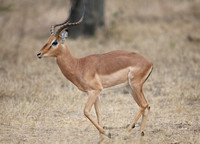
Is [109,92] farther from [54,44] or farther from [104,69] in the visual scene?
[54,44]

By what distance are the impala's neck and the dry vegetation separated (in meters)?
0.89

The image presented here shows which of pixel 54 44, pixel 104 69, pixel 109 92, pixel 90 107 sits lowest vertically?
pixel 109 92

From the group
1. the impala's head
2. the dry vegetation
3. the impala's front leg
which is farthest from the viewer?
the dry vegetation

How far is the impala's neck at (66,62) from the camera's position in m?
5.68

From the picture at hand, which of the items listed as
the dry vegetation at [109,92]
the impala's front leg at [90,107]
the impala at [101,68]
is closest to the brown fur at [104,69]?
the impala at [101,68]

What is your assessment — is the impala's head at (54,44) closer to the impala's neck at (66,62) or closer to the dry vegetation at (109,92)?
the impala's neck at (66,62)

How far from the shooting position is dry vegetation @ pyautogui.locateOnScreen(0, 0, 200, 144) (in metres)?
5.86

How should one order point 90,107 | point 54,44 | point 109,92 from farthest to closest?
point 109,92
point 54,44
point 90,107

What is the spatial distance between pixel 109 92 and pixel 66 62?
247 centimetres

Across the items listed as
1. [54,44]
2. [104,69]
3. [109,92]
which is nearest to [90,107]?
[104,69]

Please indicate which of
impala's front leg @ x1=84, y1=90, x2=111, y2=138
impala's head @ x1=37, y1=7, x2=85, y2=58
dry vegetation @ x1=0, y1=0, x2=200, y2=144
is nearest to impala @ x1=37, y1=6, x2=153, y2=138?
impala's head @ x1=37, y1=7, x2=85, y2=58

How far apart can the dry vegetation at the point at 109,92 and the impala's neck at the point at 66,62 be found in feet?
2.93

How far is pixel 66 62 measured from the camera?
5.72m

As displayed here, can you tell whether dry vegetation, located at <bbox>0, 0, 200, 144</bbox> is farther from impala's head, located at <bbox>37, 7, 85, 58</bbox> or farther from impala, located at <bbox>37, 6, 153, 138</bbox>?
impala's head, located at <bbox>37, 7, 85, 58</bbox>
